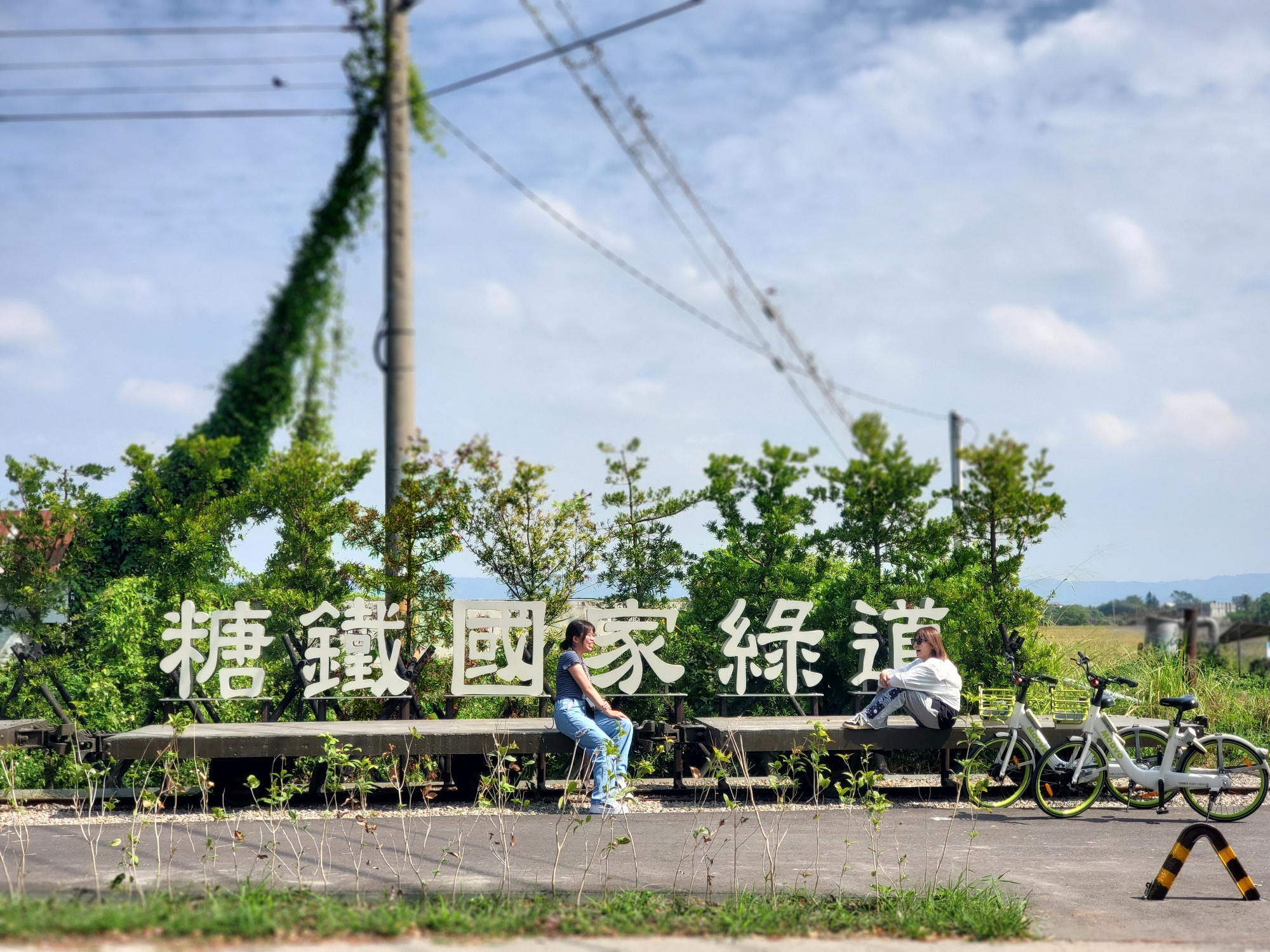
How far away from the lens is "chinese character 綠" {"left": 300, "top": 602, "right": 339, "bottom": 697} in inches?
431

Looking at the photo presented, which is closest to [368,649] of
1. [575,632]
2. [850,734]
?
[575,632]

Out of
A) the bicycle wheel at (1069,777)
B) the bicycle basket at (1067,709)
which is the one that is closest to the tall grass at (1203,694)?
the bicycle basket at (1067,709)

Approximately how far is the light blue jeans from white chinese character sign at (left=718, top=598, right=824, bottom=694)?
2295mm

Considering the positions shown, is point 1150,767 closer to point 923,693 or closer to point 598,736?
point 923,693

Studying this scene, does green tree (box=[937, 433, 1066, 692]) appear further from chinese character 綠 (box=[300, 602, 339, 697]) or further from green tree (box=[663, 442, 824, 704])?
chinese character 綠 (box=[300, 602, 339, 697])

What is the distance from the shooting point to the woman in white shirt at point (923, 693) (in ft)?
32.0

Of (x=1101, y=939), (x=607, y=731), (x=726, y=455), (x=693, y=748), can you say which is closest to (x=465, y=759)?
(x=607, y=731)

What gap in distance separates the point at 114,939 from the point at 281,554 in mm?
7140

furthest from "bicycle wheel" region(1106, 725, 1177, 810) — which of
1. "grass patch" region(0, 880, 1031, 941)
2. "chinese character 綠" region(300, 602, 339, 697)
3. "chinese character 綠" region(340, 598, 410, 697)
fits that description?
"chinese character 綠" region(300, 602, 339, 697)

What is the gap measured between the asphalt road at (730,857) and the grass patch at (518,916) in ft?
0.87

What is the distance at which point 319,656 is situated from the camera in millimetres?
11039

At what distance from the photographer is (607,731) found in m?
9.34

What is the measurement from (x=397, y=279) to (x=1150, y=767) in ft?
28.2

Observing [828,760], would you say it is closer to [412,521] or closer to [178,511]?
[412,521]
